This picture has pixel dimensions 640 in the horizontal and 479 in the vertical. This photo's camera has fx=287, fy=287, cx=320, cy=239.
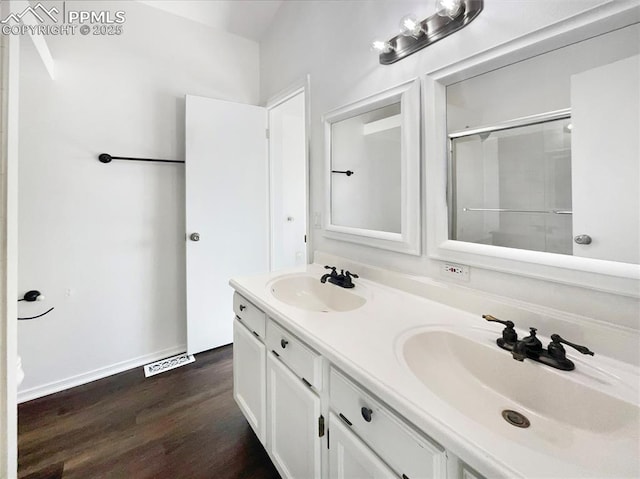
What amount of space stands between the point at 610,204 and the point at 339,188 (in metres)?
1.20

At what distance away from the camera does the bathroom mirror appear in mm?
1263

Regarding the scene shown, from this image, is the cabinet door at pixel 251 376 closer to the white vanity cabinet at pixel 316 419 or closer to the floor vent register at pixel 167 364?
the white vanity cabinet at pixel 316 419

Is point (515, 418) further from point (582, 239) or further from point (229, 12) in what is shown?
point (229, 12)

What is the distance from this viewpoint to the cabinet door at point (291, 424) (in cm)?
94

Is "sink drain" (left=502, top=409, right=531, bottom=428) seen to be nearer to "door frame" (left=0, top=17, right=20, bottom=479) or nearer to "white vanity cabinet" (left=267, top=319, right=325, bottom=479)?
"white vanity cabinet" (left=267, top=319, right=325, bottom=479)

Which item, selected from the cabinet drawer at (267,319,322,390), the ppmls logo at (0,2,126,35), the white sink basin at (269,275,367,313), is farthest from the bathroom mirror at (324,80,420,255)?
the ppmls logo at (0,2,126,35)

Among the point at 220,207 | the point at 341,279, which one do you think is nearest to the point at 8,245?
the point at 341,279

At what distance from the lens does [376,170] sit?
1.52 metres

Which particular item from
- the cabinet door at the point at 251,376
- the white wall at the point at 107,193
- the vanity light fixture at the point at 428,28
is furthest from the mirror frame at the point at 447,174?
the white wall at the point at 107,193

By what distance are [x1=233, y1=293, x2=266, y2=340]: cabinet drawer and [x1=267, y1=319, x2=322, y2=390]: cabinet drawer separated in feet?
0.22

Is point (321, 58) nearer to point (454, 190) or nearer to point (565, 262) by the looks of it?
point (454, 190)

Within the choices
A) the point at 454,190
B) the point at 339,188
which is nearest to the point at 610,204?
the point at 454,190

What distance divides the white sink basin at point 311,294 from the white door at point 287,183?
111 cm

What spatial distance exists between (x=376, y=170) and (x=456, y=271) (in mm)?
670
